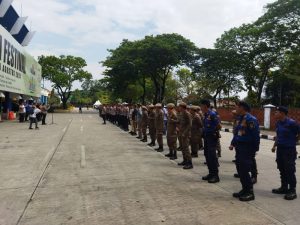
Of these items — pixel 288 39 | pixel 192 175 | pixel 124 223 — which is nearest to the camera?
pixel 124 223

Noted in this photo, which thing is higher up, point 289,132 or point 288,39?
point 288,39

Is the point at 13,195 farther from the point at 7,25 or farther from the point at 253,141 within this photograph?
the point at 7,25

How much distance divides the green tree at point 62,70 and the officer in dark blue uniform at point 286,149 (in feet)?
213

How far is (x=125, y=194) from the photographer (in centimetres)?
722

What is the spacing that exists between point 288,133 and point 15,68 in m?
29.1

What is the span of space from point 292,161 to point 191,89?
61034mm

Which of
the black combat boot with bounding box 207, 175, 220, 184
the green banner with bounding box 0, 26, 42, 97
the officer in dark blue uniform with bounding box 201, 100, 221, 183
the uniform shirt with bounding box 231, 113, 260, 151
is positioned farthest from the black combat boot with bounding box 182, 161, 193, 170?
the green banner with bounding box 0, 26, 42, 97

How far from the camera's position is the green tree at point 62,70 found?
2756 inches

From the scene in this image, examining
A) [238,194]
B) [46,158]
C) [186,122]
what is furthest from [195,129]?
[238,194]

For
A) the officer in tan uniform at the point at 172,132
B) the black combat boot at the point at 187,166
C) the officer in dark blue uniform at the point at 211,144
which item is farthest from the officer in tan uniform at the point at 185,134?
the officer in dark blue uniform at the point at 211,144

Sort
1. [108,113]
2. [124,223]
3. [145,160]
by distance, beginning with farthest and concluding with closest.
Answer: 1. [108,113]
2. [145,160]
3. [124,223]

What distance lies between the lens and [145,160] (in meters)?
11.6

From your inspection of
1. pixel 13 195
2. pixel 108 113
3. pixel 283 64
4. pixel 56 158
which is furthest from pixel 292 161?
pixel 283 64

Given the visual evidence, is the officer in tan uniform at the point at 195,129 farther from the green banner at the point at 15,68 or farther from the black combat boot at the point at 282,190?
the green banner at the point at 15,68
